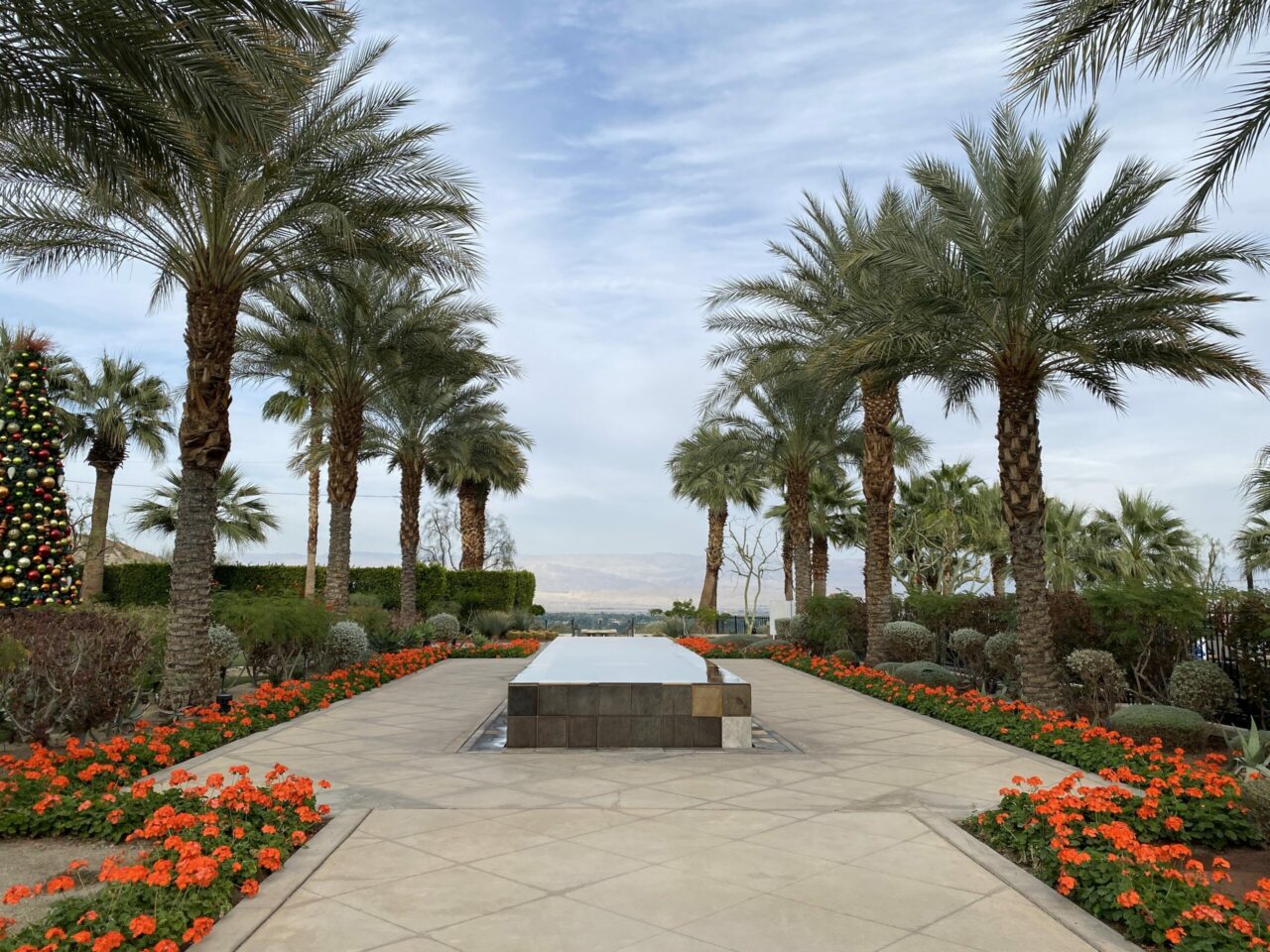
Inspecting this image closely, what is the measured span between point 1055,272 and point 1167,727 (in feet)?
17.9

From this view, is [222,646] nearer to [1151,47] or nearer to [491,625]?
[1151,47]

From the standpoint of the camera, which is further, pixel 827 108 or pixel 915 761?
pixel 827 108

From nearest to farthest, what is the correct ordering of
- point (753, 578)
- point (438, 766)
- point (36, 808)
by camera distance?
1. point (36, 808)
2. point (438, 766)
3. point (753, 578)

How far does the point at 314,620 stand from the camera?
43.2 ft

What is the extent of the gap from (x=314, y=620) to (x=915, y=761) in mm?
8965

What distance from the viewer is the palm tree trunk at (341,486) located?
61.7 feet

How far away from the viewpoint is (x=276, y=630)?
1259cm

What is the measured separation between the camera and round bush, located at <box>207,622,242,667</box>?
11.5 m

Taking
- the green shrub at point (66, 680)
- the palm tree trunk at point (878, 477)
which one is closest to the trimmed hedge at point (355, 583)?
the palm tree trunk at point (878, 477)

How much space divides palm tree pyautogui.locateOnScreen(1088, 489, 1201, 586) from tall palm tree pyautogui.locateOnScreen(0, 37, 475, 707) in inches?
904

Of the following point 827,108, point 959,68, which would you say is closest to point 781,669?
point 827,108

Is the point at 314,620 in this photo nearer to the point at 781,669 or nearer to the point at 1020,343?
the point at 781,669

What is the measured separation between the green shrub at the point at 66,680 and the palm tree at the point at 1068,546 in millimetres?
24852

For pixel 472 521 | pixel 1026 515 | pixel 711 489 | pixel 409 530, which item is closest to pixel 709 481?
pixel 711 489
